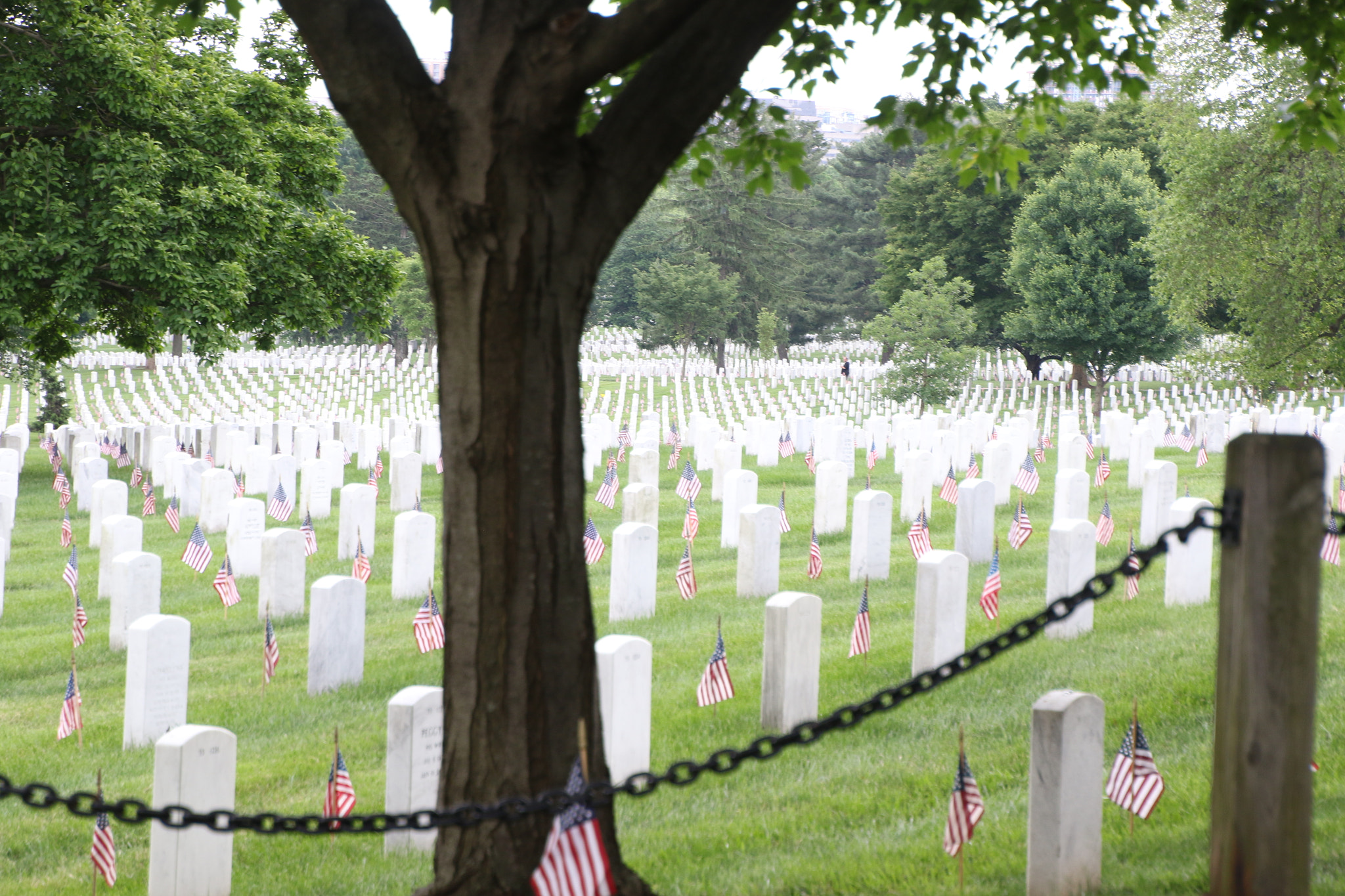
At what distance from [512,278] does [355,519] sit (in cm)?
1068

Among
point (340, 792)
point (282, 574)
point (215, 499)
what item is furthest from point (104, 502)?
point (340, 792)

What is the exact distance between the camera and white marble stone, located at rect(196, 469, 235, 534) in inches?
641

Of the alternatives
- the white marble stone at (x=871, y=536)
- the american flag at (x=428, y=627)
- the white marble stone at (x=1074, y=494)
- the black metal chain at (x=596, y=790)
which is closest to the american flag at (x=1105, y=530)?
the white marble stone at (x=1074, y=494)

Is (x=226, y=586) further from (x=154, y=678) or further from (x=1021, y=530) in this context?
(x=1021, y=530)

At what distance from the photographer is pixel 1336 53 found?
6.91m

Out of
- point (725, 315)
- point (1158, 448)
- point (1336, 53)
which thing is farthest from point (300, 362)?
point (1336, 53)

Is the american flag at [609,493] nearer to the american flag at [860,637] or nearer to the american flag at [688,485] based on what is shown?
the american flag at [688,485]

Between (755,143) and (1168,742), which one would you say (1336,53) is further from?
(1168,742)

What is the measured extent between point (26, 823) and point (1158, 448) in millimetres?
22363

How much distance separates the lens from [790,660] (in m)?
7.26

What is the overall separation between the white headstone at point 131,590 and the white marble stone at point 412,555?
238 cm

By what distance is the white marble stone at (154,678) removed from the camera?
7367 mm

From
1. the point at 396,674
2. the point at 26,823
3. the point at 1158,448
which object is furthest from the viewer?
the point at 1158,448

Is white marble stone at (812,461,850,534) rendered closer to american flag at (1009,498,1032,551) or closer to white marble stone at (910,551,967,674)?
american flag at (1009,498,1032,551)
